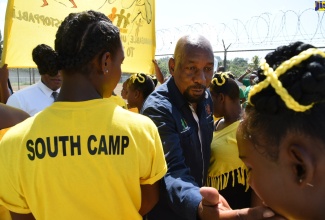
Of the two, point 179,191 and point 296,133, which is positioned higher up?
point 296,133

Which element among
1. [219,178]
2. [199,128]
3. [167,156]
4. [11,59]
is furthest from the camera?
[11,59]

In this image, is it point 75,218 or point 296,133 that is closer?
point 296,133

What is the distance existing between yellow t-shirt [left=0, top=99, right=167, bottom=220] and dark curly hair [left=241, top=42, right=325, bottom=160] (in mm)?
632

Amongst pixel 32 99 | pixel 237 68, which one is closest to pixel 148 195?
pixel 32 99

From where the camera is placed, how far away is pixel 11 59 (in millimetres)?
2936

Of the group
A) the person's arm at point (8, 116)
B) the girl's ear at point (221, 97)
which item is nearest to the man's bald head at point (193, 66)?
the girl's ear at point (221, 97)

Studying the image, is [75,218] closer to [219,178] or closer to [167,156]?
[167,156]

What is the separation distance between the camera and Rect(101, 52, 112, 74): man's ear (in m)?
1.56

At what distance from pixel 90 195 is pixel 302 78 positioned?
3.24ft

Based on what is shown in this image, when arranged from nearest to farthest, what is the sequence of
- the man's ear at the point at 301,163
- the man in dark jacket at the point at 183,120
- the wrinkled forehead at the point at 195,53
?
the man's ear at the point at 301,163, the man in dark jacket at the point at 183,120, the wrinkled forehead at the point at 195,53

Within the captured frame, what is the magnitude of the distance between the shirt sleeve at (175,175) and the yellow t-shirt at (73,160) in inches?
10.9

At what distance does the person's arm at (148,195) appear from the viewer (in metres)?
1.67

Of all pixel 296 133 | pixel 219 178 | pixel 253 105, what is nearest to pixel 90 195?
pixel 253 105

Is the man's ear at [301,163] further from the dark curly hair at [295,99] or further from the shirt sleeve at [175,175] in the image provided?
the shirt sleeve at [175,175]
